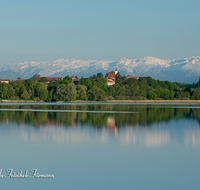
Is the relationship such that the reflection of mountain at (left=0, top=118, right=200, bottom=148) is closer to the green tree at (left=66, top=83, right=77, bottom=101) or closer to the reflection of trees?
the reflection of trees

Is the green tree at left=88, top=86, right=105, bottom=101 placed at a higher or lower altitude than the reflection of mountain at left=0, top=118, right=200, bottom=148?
lower

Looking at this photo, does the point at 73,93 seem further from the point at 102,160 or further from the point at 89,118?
the point at 102,160

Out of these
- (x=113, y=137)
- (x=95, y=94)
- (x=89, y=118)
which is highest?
(x=113, y=137)

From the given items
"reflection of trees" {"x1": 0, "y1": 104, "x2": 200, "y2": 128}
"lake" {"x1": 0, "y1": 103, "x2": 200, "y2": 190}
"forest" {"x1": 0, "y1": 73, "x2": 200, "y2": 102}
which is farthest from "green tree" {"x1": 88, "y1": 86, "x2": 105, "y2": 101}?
"lake" {"x1": 0, "y1": 103, "x2": 200, "y2": 190}

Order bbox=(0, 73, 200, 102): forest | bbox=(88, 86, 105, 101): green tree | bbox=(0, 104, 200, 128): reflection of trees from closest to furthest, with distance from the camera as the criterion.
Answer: bbox=(0, 104, 200, 128): reflection of trees
bbox=(0, 73, 200, 102): forest
bbox=(88, 86, 105, 101): green tree

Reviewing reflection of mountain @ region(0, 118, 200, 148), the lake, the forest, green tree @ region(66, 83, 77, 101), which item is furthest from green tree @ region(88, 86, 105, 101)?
the lake

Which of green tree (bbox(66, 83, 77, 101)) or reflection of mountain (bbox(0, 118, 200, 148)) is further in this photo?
green tree (bbox(66, 83, 77, 101))

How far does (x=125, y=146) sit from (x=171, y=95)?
96079 mm

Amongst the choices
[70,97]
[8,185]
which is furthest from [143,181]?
[70,97]

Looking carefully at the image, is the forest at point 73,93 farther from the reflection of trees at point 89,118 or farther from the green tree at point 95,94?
the reflection of trees at point 89,118

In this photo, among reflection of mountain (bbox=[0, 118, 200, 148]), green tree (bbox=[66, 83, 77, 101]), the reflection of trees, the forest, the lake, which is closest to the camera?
the lake

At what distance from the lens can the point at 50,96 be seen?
9125cm

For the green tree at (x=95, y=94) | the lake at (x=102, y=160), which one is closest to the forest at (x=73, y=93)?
the green tree at (x=95, y=94)

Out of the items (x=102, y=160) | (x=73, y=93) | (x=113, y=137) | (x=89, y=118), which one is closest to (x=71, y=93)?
(x=73, y=93)
